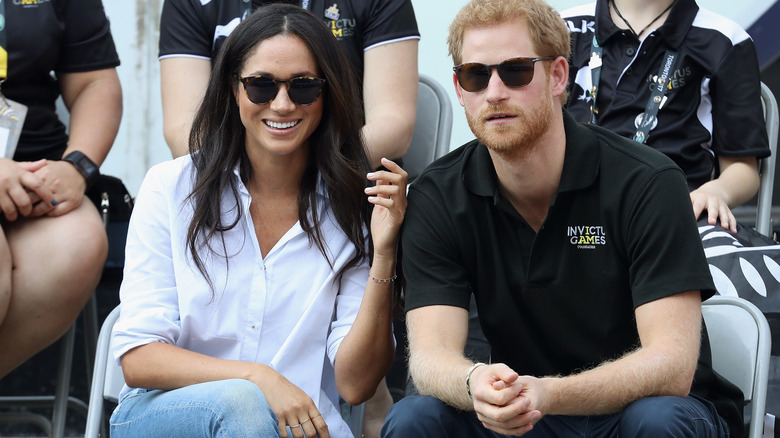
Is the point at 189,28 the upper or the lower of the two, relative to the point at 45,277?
upper

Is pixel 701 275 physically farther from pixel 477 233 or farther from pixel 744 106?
pixel 744 106

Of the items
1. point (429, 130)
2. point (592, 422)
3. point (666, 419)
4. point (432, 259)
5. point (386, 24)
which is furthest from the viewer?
point (429, 130)

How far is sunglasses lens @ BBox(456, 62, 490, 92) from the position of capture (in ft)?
7.95

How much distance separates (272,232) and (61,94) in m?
1.20

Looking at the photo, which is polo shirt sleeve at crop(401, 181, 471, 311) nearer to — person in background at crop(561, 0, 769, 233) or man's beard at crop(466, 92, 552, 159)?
man's beard at crop(466, 92, 552, 159)

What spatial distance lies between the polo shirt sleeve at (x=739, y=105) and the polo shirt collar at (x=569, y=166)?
102cm

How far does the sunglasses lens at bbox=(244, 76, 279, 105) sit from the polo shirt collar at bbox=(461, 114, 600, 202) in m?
0.54

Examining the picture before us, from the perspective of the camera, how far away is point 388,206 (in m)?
2.43

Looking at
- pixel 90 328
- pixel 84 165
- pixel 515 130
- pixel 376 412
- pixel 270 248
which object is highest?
pixel 515 130

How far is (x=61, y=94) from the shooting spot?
11.1 feet

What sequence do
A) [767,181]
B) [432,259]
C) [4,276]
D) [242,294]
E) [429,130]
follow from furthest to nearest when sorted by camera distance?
[429,130]
[767,181]
[4,276]
[242,294]
[432,259]

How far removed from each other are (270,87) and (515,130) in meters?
0.65

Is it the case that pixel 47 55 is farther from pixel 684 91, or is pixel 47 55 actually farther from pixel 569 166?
pixel 684 91

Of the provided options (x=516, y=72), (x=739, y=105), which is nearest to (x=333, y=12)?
(x=516, y=72)
